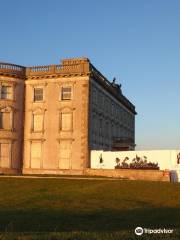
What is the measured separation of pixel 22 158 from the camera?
174ft

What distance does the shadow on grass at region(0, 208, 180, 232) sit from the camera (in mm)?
16312

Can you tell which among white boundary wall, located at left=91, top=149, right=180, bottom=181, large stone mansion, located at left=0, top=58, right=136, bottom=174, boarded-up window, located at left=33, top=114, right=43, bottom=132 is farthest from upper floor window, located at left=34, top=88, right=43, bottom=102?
white boundary wall, located at left=91, top=149, right=180, bottom=181

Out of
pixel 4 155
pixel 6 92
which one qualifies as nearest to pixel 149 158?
pixel 4 155

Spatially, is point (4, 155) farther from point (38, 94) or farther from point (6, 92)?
point (38, 94)

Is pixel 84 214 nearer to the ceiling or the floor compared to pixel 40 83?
nearer to the floor

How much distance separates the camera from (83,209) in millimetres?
22031

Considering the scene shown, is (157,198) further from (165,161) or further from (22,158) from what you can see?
(22,158)

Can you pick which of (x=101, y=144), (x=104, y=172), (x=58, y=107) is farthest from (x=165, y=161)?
(x=58, y=107)

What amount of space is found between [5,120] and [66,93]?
8106mm

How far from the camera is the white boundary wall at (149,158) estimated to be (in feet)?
154

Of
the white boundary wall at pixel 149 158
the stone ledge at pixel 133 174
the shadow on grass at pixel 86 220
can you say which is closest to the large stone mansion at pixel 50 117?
the white boundary wall at pixel 149 158

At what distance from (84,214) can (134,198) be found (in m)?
7.06

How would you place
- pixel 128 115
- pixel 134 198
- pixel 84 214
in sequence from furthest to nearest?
pixel 128 115 < pixel 134 198 < pixel 84 214

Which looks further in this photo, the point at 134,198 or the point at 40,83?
the point at 40,83
